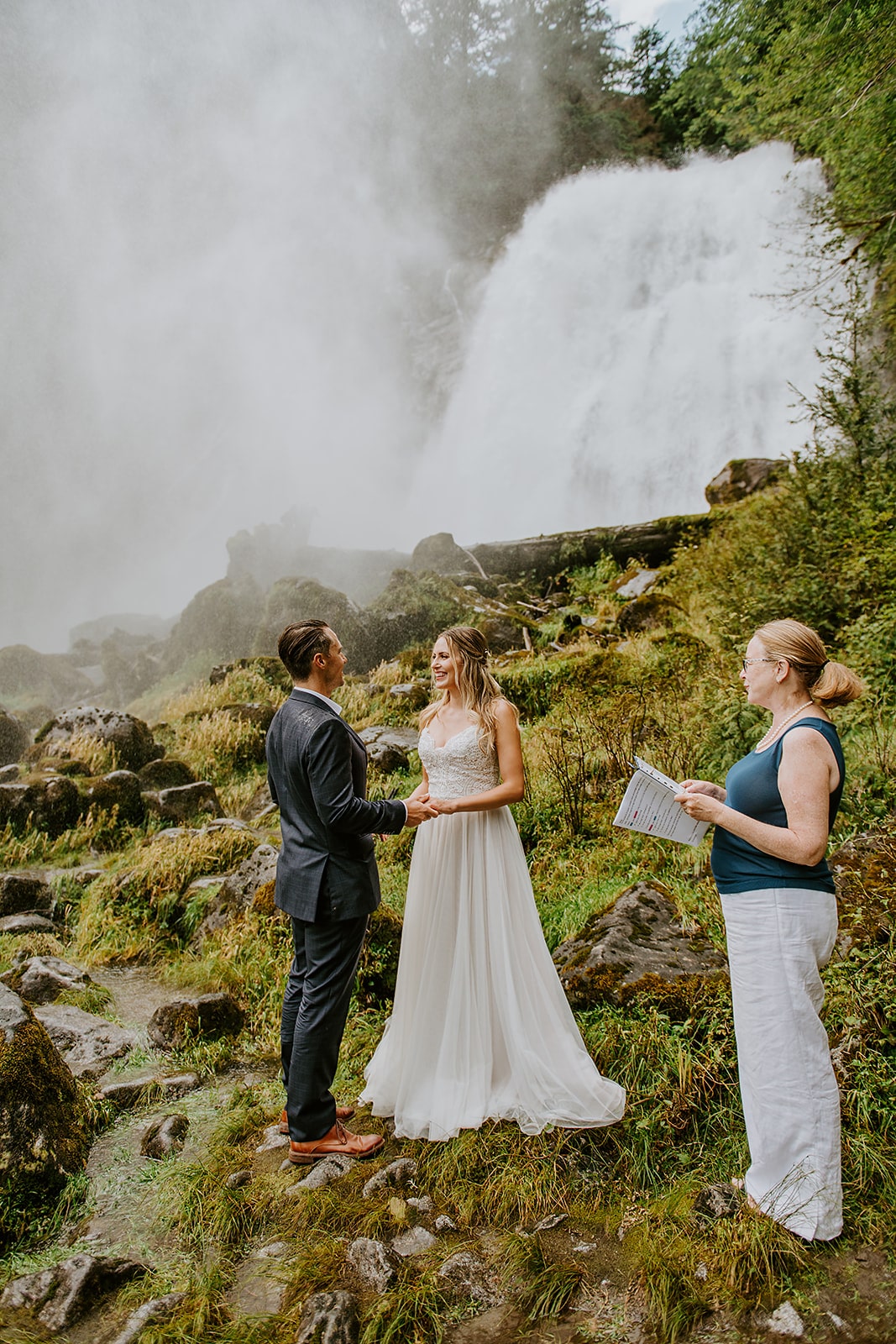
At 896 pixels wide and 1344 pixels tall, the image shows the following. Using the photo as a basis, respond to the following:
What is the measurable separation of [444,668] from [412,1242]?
1.99m

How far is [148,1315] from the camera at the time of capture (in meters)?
2.13

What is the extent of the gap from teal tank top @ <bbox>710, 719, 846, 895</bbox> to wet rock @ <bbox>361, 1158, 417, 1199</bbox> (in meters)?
1.57

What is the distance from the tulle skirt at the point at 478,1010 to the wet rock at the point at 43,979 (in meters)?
2.84

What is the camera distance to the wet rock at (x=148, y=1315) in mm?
2066

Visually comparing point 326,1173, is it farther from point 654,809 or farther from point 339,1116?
point 654,809

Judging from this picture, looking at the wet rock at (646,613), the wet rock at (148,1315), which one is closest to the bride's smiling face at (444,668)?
the wet rock at (148,1315)

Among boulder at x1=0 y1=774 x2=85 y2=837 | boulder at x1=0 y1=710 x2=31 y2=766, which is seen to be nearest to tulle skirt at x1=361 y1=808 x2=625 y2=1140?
boulder at x1=0 y1=774 x2=85 y2=837

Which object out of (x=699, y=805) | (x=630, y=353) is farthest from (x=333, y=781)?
(x=630, y=353)

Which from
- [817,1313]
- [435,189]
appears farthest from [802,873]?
[435,189]

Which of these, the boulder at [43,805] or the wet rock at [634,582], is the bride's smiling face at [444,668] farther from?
the wet rock at [634,582]

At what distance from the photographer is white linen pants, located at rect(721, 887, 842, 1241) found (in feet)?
7.06

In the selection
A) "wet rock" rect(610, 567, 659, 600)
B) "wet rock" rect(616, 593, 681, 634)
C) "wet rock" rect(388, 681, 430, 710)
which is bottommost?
"wet rock" rect(388, 681, 430, 710)

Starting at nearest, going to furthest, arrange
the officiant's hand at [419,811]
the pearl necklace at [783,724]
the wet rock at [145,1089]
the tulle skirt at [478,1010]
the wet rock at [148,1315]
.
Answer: the wet rock at [148,1315] < the pearl necklace at [783,724] < the tulle skirt at [478,1010] < the officiant's hand at [419,811] < the wet rock at [145,1089]

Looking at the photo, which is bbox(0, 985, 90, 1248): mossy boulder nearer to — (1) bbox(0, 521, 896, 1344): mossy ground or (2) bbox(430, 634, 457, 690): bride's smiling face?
(1) bbox(0, 521, 896, 1344): mossy ground
